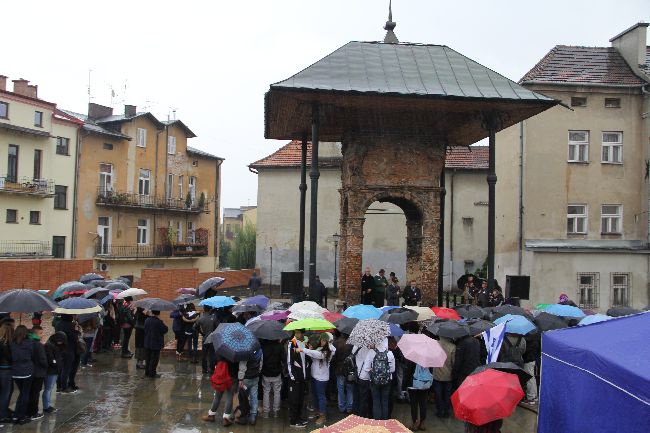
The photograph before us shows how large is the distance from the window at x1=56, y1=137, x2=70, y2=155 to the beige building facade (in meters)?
27.4

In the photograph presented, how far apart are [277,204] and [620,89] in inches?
818

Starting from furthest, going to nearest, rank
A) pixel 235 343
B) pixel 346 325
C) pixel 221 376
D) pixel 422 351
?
pixel 346 325 < pixel 221 376 < pixel 235 343 < pixel 422 351

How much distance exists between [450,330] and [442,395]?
1267 mm

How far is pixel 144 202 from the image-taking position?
45969mm

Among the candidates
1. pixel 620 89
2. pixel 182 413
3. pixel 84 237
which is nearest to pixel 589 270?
pixel 620 89

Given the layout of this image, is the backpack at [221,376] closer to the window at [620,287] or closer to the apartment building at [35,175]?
the window at [620,287]

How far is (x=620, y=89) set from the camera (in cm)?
2908

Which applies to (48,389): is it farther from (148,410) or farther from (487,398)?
(487,398)

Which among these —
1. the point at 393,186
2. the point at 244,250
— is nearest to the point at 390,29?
the point at 393,186

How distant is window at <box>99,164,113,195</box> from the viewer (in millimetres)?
42875

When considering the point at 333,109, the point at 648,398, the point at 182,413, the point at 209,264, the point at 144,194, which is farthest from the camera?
the point at 209,264

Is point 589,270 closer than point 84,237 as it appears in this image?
Yes

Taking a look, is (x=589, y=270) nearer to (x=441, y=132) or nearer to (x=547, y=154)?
(x=547, y=154)

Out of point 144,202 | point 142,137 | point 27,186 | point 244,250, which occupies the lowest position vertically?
point 244,250
